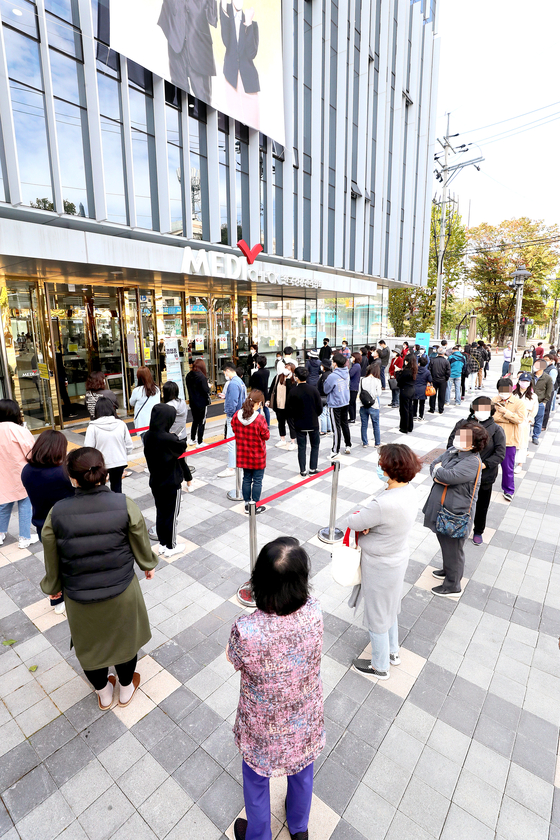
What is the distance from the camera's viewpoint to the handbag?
13.6 feet

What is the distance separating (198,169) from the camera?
1205 centimetres

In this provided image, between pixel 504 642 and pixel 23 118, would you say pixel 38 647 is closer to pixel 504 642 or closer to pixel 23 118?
pixel 504 642

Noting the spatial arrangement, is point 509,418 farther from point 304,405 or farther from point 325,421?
point 325,421

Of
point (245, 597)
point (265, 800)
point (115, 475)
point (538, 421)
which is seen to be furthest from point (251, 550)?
point (538, 421)

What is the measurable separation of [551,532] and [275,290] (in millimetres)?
13080

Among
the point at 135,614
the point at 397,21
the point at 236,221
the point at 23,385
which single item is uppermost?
the point at 397,21

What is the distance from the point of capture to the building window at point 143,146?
10.0 metres

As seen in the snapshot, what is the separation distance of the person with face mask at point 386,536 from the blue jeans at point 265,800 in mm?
1303

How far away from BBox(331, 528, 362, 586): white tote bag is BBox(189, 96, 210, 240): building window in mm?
10980

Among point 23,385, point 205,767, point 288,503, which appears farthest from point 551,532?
point 23,385

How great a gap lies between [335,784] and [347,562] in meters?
1.36

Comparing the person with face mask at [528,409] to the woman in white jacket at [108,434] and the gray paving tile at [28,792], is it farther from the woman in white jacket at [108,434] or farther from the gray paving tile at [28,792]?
the gray paving tile at [28,792]

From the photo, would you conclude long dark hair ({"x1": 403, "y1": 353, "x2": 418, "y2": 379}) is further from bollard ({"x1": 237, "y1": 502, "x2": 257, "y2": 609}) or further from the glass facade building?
bollard ({"x1": 237, "y1": 502, "x2": 257, "y2": 609})

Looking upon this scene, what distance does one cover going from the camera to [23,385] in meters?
10.1
